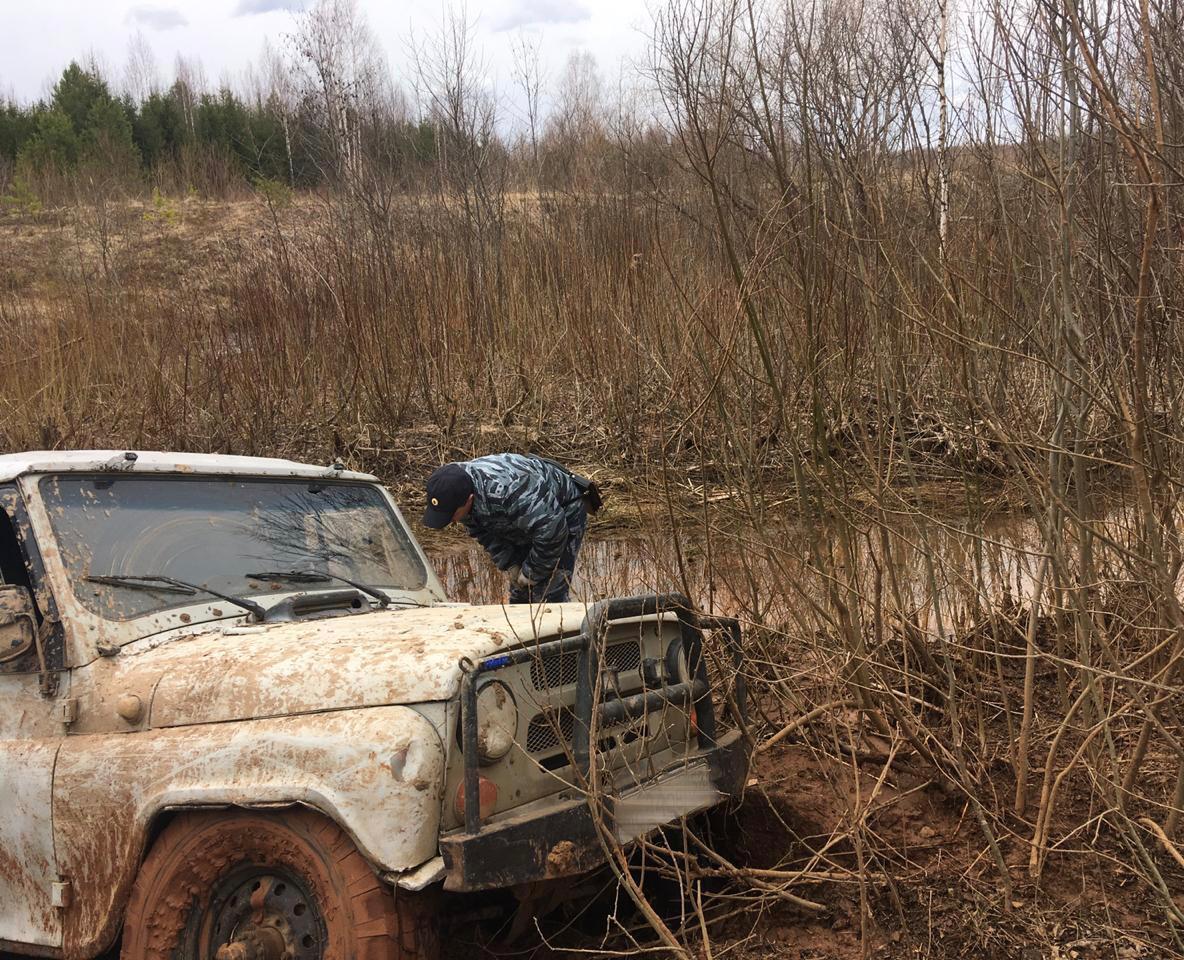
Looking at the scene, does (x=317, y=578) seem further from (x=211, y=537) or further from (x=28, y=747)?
(x=28, y=747)

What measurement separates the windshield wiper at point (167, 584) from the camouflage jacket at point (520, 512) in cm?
199

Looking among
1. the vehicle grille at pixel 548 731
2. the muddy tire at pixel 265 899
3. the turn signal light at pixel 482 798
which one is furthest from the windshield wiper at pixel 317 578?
the turn signal light at pixel 482 798

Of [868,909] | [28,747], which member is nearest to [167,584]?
[28,747]

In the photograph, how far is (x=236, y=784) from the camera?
2.72 metres

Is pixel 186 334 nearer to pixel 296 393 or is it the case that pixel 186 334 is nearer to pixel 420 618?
pixel 296 393

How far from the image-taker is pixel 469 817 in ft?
8.41

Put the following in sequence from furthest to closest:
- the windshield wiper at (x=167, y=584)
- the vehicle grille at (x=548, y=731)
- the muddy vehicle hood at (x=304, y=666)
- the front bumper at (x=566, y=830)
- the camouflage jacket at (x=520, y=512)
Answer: the camouflage jacket at (x=520, y=512), the windshield wiper at (x=167, y=584), the vehicle grille at (x=548, y=731), the muddy vehicle hood at (x=304, y=666), the front bumper at (x=566, y=830)

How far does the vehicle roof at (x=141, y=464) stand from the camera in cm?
330

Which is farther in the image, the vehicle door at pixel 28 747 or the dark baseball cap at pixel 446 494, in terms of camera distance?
the dark baseball cap at pixel 446 494

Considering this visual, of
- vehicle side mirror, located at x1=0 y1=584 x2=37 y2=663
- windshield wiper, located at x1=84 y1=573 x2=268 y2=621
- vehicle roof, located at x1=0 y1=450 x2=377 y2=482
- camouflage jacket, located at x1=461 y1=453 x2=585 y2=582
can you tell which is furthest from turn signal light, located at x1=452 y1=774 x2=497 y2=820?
camouflage jacket, located at x1=461 y1=453 x2=585 y2=582

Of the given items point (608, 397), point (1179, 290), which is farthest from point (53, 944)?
point (608, 397)

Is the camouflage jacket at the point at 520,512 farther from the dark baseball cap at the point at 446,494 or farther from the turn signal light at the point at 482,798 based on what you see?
the turn signal light at the point at 482,798

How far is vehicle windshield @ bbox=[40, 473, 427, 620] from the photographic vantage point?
324cm

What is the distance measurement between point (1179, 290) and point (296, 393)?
8.77m
